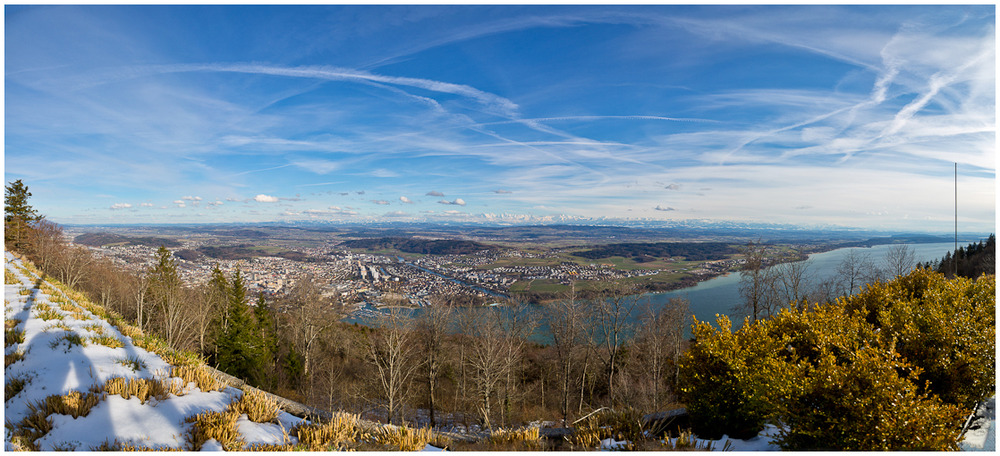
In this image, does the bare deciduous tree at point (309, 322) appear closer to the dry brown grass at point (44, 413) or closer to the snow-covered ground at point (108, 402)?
the snow-covered ground at point (108, 402)

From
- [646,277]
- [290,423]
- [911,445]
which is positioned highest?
[290,423]

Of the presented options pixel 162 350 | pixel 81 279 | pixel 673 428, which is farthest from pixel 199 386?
pixel 81 279

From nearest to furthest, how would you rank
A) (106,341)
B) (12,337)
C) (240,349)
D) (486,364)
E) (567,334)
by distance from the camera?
(12,337) < (106,341) < (486,364) < (567,334) < (240,349)

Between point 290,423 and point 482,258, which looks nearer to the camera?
point 290,423

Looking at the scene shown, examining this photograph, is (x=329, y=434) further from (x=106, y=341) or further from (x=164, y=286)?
(x=164, y=286)

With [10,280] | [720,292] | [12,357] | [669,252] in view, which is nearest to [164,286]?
[10,280]

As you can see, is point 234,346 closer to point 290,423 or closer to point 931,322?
point 290,423

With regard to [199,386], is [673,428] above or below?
below
